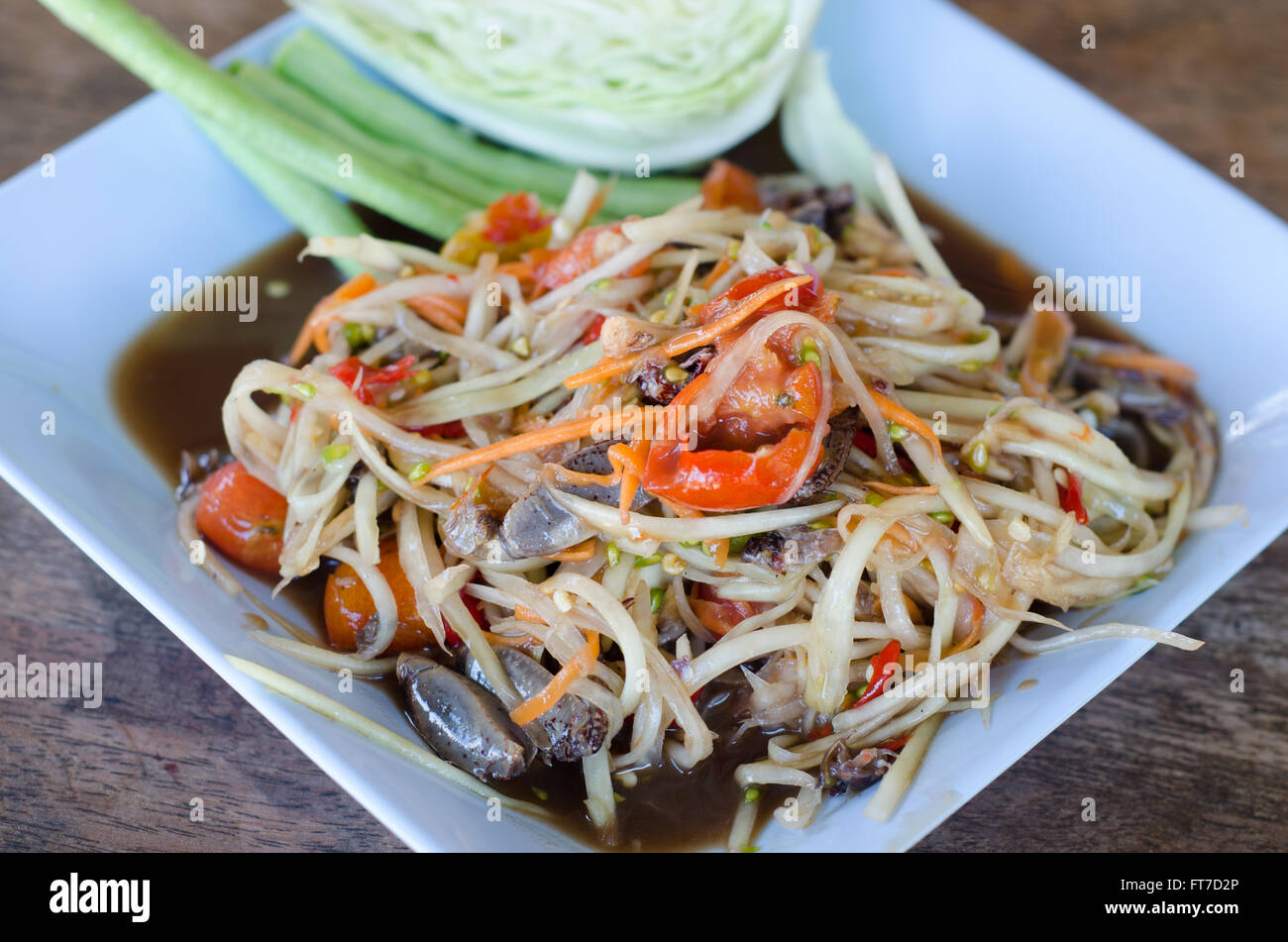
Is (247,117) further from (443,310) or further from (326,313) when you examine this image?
(443,310)

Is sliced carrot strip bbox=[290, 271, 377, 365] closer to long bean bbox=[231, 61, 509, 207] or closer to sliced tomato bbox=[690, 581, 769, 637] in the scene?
long bean bbox=[231, 61, 509, 207]

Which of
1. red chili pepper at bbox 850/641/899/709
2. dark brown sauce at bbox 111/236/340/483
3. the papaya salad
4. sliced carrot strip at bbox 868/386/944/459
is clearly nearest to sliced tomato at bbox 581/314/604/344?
the papaya salad

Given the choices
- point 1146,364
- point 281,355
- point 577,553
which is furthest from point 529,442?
point 1146,364

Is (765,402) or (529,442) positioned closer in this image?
(765,402)

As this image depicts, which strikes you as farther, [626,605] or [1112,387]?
[1112,387]

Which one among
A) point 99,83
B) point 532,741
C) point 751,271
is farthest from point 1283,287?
point 99,83
